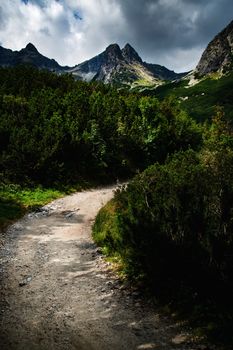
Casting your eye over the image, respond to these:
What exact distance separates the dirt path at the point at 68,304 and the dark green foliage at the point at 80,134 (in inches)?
562

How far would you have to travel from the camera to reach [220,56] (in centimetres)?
19000

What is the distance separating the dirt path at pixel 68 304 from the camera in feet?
30.4

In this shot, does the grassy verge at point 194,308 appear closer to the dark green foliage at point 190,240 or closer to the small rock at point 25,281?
the dark green foliage at point 190,240

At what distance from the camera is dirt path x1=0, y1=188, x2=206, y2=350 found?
9.26 m

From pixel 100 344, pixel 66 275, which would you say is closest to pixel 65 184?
pixel 66 275

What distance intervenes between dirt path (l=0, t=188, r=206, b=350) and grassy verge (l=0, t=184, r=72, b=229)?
3869 mm

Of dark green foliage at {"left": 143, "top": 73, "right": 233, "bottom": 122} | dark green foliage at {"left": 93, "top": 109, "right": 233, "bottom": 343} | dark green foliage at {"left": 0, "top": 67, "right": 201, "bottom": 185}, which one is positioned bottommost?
dark green foliage at {"left": 93, "top": 109, "right": 233, "bottom": 343}

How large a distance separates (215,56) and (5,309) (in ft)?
646

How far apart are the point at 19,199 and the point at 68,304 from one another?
16.2 meters

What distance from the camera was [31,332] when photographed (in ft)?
31.9

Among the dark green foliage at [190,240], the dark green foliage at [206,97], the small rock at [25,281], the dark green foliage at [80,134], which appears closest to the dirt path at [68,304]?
the small rock at [25,281]

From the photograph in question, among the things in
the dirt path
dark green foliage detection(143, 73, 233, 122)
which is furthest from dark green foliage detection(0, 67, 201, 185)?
dark green foliage detection(143, 73, 233, 122)

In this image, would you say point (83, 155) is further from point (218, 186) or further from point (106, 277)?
point (218, 186)

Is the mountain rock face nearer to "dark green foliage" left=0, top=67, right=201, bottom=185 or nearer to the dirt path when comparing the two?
"dark green foliage" left=0, top=67, right=201, bottom=185
